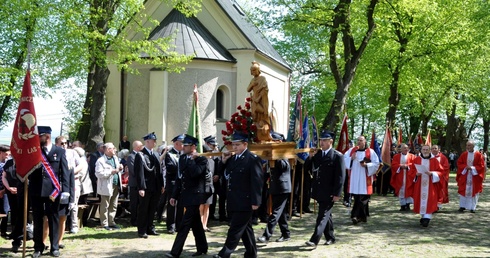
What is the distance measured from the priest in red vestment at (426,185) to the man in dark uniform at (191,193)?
5980 millimetres

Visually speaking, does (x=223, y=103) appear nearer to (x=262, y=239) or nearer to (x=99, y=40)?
(x=99, y=40)

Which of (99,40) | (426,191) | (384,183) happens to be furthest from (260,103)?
(384,183)

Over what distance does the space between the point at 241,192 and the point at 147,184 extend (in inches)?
126

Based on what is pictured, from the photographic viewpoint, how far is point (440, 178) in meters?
12.9

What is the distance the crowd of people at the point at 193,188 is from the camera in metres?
8.38

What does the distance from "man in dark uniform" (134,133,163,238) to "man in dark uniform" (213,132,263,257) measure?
9.37ft

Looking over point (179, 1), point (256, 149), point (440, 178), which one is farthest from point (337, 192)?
point (179, 1)

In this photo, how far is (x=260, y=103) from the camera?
1134 cm

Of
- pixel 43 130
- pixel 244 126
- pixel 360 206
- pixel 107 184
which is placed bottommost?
pixel 360 206

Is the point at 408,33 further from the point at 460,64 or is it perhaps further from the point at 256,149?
the point at 256,149

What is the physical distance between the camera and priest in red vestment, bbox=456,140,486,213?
15.7 metres

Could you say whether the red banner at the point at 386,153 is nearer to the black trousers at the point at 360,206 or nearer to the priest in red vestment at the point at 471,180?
the priest in red vestment at the point at 471,180

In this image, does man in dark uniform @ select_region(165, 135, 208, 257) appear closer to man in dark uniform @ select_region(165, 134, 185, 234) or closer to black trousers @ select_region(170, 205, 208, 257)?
black trousers @ select_region(170, 205, 208, 257)

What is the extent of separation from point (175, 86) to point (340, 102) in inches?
370
